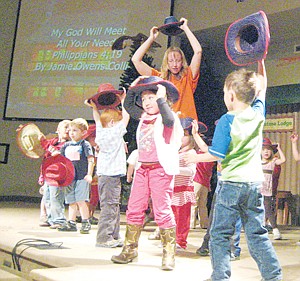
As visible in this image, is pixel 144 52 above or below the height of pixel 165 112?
above

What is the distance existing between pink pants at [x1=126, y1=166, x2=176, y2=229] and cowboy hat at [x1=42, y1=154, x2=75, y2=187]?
170 cm

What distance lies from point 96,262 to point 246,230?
1038 mm

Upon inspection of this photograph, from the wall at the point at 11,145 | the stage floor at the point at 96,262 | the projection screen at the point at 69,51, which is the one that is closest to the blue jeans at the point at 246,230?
the stage floor at the point at 96,262

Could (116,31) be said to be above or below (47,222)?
above

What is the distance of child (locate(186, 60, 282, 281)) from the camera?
7.38ft

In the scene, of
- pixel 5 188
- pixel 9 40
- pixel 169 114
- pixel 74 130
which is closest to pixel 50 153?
pixel 74 130

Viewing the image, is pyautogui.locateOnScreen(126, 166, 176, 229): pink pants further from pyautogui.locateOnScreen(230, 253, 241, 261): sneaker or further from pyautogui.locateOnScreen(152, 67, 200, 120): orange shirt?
pyautogui.locateOnScreen(152, 67, 200, 120): orange shirt

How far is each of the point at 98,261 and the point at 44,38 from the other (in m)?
6.83

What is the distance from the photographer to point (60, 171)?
172 inches

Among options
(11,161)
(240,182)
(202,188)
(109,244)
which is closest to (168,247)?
(240,182)

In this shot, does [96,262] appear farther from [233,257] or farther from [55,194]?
[55,194]

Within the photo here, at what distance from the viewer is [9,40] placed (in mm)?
9656

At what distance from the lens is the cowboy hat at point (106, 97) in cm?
366

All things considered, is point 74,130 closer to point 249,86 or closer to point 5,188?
point 249,86
